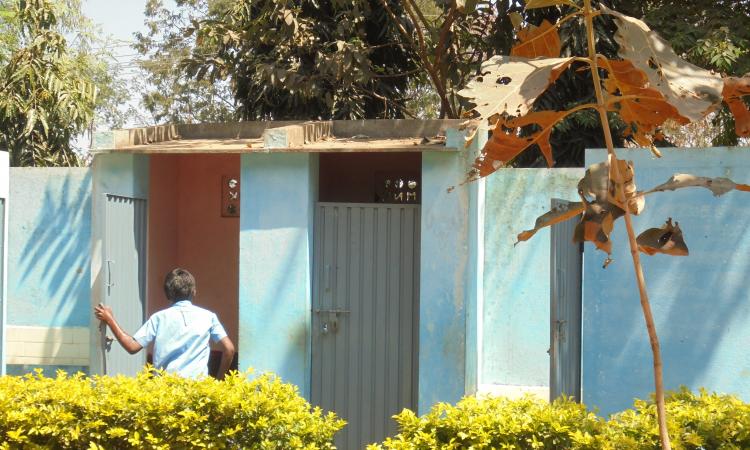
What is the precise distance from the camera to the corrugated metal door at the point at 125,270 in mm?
7473

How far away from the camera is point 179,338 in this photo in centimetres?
633

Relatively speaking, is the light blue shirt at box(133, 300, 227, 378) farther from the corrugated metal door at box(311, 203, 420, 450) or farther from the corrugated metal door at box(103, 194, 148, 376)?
the corrugated metal door at box(311, 203, 420, 450)

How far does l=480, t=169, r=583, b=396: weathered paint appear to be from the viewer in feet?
26.8

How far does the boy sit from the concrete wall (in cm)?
259

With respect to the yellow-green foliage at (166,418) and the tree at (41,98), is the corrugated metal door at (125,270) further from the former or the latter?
the tree at (41,98)

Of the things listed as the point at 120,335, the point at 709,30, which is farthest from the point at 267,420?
the point at 709,30

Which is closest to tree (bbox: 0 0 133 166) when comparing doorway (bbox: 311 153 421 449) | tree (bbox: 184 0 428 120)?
tree (bbox: 184 0 428 120)

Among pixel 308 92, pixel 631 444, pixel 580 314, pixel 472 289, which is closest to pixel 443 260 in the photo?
pixel 472 289

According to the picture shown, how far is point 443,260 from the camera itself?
7207 mm

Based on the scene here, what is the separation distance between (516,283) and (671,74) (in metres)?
4.89

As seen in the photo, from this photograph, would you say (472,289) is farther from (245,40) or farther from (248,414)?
(245,40)

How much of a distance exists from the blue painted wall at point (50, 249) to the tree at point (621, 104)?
579 cm

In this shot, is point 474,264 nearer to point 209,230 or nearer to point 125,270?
point 125,270

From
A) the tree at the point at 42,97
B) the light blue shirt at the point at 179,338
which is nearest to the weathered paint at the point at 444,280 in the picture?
the light blue shirt at the point at 179,338
